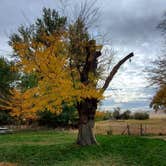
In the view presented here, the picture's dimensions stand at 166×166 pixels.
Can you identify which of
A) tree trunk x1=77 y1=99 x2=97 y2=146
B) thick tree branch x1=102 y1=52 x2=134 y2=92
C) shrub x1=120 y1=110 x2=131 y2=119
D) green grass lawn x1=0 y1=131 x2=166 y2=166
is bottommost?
green grass lawn x1=0 y1=131 x2=166 y2=166

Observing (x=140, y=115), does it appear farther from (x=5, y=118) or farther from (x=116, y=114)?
(x=5, y=118)

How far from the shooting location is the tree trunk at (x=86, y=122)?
18.7m

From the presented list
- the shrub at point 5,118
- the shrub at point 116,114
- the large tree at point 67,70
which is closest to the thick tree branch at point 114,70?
the large tree at point 67,70

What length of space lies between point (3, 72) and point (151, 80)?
2294 centimetres

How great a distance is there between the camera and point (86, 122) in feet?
62.0

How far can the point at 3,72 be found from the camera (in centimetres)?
4247

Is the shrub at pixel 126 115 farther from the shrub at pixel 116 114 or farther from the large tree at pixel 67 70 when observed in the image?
the large tree at pixel 67 70

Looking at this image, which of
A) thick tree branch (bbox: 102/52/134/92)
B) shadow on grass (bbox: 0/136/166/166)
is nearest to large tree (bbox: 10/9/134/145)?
thick tree branch (bbox: 102/52/134/92)

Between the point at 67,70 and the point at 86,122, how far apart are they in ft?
10.8

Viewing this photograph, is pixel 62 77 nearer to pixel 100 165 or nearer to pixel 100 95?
pixel 100 95

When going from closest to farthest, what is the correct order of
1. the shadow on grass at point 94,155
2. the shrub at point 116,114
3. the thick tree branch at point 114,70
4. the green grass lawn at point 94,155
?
1. the green grass lawn at point 94,155
2. the shadow on grass at point 94,155
3. the thick tree branch at point 114,70
4. the shrub at point 116,114

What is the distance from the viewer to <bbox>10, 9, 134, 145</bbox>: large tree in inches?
646

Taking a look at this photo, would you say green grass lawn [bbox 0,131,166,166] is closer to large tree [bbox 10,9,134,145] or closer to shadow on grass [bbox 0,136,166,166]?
shadow on grass [bbox 0,136,166,166]

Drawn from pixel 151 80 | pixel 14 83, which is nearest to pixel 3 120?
pixel 14 83
